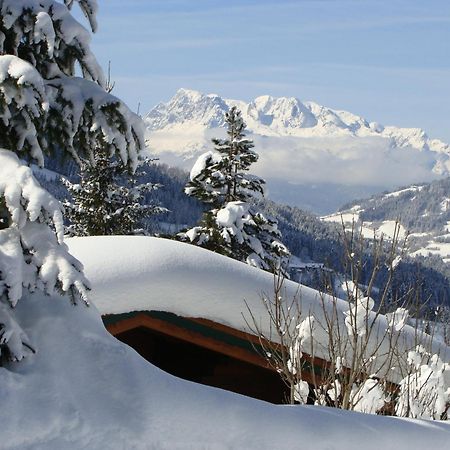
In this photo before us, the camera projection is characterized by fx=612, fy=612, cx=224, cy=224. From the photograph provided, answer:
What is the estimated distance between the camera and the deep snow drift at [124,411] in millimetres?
3363

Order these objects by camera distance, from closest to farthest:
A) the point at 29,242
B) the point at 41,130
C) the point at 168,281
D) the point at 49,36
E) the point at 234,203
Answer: the point at 29,242, the point at 49,36, the point at 41,130, the point at 168,281, the point at 234,203

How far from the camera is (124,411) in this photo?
354 cm

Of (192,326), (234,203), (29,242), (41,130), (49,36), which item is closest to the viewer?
(29,242)

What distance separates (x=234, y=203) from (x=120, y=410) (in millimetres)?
15664

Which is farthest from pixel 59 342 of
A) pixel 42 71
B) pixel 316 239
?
pixel 316 239

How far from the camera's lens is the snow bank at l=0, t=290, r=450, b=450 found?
336cm

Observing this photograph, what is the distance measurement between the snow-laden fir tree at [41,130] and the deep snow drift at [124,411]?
0.56 ft

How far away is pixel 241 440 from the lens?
368 cm

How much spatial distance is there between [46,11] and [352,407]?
14.8 feet

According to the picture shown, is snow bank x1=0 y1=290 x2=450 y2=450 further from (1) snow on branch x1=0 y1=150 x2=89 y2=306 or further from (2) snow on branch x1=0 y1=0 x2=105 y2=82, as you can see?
(2) snow on branch x1=0 y1=0 x2=105 y2=82

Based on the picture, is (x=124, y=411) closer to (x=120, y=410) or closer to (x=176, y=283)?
(x=120, y=410)

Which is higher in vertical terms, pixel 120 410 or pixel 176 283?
pixel 176 283

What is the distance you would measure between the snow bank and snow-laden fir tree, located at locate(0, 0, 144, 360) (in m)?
0.16

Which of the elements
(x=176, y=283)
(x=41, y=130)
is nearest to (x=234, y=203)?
(x=176, y=283)
